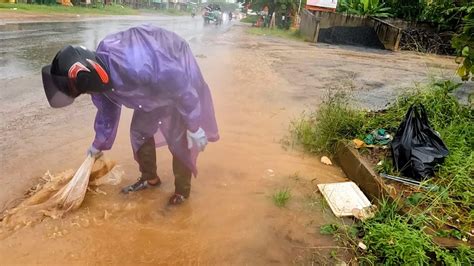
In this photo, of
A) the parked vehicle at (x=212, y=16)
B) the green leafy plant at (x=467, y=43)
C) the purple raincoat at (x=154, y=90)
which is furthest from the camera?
the parked vehicle at (x=212, y=16)

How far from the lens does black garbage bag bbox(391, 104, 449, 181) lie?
297cm


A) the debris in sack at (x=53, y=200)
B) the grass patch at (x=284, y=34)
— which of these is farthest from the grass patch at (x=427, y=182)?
the grass patch at (x=284, y=34)

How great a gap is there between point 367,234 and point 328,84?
5.13 metres

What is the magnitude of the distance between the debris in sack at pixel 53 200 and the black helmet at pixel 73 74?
695 mm

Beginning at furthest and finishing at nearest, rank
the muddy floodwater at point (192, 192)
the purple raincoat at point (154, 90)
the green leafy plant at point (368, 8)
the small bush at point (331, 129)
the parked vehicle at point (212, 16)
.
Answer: the parked vehicle at point (212, 16), the green leafy plant at point (368, 8), the small bush at point (331, 129), the muddy floodwater at point (192, 192), the purple raincoat at point (154, 90)

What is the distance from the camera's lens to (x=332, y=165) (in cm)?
381

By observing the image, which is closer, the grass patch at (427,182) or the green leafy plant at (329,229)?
the grass patch at (427,182)

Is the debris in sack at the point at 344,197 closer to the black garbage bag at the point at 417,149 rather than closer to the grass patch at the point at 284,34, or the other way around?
the black garbage bag at the point at 417,149

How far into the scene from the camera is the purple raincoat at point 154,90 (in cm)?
211

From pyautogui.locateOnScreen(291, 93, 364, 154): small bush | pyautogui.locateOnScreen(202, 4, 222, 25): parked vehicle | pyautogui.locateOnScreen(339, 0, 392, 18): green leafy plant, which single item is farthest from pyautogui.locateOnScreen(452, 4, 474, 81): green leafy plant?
pyautogui.locateOnScreen(202, 4, 222, 25): parked vehicle

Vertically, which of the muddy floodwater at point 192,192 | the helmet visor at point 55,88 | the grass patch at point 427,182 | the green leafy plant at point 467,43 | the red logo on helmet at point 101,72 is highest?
the green leafy plant at point 467,43

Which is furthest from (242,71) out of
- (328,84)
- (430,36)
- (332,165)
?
(430,36)

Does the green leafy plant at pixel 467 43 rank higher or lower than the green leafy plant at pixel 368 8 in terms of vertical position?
lower

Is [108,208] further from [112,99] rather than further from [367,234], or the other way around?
[367,234]
